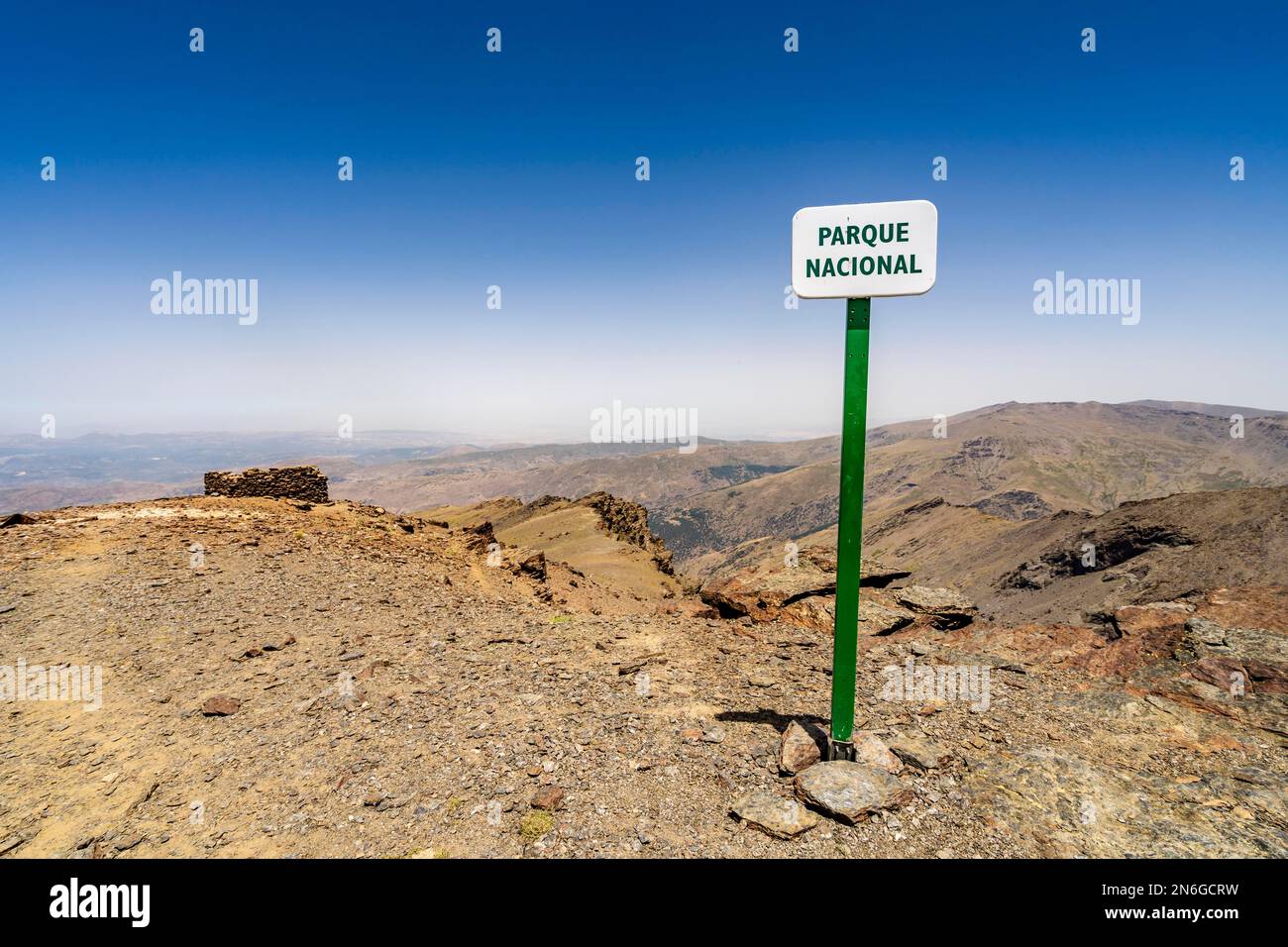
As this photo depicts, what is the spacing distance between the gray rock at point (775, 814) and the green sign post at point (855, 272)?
3.06 ft

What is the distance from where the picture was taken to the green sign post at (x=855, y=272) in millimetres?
4082

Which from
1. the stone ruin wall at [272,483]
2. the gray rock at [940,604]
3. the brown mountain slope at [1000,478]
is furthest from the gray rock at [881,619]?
the brown mountain slope at [1000,478]

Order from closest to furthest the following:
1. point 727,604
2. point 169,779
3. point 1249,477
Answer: point 169,779
point 727,604
point 1249,477

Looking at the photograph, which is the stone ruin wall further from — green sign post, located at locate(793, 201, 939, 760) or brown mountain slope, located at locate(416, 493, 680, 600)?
green sign post, located at locate(793, 201, 939, 760)

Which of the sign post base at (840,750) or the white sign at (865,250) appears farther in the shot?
the sign post base at (840,750)

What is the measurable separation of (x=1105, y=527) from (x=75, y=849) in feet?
159

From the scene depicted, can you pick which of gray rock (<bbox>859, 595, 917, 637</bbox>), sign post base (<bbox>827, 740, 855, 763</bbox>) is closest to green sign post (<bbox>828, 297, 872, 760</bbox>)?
sign post base (<bbox>827, 740, 855, 763</bbox>)

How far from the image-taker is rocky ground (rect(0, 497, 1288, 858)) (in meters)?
3.88

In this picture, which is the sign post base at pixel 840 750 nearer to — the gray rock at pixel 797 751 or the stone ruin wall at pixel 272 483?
the gray rock at pixel 797 751

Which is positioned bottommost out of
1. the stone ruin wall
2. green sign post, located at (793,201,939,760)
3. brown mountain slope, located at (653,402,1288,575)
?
brown mountain slope, located at (653,402,1288,575)

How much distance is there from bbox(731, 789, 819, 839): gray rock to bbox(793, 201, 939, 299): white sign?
13.1 ft
